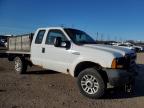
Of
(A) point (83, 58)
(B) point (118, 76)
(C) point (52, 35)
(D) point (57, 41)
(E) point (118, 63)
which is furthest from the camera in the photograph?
(C) point (52, 35)

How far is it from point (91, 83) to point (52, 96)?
3.76ft

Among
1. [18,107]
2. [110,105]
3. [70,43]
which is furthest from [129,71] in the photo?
[18,107]

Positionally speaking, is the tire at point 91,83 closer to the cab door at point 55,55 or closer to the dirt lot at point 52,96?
the dirt lot at point 52,96

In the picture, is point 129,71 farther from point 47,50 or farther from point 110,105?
point 47,50

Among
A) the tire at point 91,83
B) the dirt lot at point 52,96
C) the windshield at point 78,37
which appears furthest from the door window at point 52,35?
the tire at point 91,83

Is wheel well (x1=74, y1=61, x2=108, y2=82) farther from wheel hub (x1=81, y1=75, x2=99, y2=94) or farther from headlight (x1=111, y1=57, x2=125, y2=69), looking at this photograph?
headlight (x1=111, y1=57, x2=125, y2=69)

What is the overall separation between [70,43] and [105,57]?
4.97ft

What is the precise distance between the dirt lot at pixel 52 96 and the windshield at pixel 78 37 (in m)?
1.54

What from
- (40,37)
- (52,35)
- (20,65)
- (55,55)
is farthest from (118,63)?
(20,65)

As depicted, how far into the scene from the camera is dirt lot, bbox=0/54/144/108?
255 inches

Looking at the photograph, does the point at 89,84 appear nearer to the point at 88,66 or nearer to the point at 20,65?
the point at 88,66


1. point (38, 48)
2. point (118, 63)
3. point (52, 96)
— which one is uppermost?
point (38, 48)

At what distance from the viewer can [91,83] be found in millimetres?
7316

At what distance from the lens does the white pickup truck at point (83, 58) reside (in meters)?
7.05
